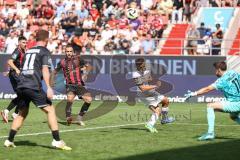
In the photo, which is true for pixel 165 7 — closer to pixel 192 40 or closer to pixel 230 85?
pixel 192 40

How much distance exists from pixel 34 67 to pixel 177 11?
1961 centimetres

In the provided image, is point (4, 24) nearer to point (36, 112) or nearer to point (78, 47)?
point (78, 47)

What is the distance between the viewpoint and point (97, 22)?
3198 cm

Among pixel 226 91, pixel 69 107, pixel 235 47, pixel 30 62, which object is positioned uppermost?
pixel 30 62

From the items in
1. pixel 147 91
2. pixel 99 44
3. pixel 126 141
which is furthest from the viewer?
pixel 99 44

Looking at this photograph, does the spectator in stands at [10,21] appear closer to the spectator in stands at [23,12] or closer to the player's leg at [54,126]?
the spectator in stands at [23,12]

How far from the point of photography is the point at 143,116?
21.4 meters

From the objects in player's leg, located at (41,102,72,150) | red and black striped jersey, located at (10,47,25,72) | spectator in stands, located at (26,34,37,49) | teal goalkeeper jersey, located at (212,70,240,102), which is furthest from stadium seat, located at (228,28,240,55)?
player's leg, located at (41,102,72,150)

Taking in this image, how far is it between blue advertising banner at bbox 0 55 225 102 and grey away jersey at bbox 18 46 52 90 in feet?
48.9

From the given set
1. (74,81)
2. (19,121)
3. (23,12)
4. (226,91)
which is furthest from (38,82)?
(23,12)

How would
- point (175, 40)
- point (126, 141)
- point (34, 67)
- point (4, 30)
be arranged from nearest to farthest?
point (34, 67) → point (126, 141) → point (175, 40) → point (4, 30)

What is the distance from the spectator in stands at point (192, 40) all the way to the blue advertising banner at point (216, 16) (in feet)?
5.56

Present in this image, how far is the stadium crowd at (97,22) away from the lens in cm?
2984

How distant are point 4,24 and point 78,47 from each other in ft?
16.9
